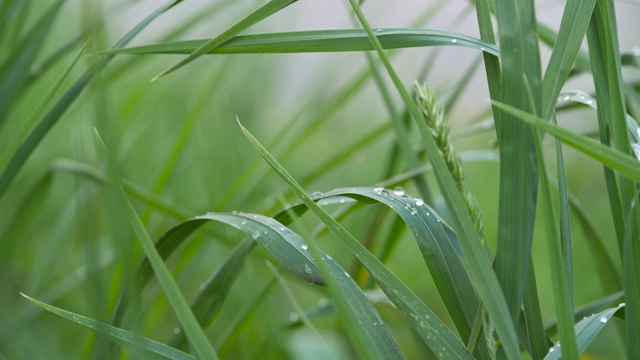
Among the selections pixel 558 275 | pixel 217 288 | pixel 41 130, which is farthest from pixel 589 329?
pixel 41 130

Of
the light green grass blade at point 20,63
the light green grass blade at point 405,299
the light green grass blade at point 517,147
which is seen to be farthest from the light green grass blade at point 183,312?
the light green grass blade at point 20,63

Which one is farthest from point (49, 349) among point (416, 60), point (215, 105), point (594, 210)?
point (416, 60)

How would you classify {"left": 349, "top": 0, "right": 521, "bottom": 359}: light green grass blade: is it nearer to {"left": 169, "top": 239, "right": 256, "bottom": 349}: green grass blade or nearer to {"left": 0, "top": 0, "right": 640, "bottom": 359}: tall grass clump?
{"left": 0, "top": 0, "right": 640, "bottom": 359}: tall grass clump

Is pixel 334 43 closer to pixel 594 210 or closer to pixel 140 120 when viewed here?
pixel 140 120

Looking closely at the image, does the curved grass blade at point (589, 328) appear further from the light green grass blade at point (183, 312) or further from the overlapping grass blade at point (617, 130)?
the light green grass blade at point (183, 312)

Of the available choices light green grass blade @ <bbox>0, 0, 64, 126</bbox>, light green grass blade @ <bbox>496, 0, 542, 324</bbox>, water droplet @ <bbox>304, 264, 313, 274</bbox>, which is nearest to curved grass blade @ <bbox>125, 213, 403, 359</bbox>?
water droplet @ <bbox>304, 264, 313, 274</bbox>

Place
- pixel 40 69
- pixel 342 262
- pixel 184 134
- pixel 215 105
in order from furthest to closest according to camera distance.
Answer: pixel 215 105 < pixel 342 262 < pixel 184 134 < pixel 40 69
